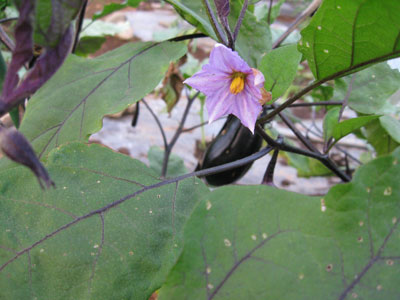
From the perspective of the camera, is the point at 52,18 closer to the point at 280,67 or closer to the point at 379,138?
the point at 280,67

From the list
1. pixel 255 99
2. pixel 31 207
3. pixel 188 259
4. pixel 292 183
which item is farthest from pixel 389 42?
pixel 292 183

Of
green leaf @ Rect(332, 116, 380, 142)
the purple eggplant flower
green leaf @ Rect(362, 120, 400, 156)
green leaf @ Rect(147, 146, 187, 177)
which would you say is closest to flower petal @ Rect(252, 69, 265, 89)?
the purple eggplant flower

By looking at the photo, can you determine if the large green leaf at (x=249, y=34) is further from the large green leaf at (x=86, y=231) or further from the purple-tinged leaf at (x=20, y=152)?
the purple-tinged leaf at (x=20, y=152)

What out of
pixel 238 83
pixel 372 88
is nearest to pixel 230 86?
pixel 238 83

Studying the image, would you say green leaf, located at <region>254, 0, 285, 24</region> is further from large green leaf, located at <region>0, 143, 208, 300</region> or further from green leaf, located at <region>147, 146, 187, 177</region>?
large green leaf, located at <region>0, 143, 208, 300</region>

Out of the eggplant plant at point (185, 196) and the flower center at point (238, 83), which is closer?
the eggplant plant at point (185, 196)

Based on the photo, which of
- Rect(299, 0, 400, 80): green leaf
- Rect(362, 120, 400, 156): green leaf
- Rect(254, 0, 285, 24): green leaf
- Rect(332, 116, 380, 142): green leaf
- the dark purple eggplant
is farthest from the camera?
Rect(254, 0, 285, 24): green leaf

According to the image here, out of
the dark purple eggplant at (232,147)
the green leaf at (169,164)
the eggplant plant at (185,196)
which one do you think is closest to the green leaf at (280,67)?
the eggplant plant at (185,196)
